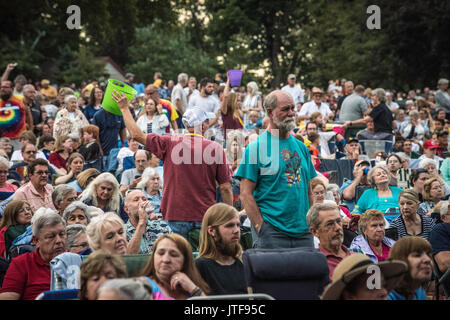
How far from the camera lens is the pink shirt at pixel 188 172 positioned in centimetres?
673

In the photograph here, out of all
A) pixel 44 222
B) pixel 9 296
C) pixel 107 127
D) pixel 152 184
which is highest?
pixel 107 127

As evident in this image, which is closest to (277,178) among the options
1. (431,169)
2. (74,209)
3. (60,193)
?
(74,209)

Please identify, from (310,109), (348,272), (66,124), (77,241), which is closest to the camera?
(348,272)

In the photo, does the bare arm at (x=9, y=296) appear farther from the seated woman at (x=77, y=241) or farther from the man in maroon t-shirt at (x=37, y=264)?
the seated woman at (x=77, y=241)

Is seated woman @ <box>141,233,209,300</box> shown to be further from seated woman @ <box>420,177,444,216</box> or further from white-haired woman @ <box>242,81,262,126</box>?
white-haired woman @ <box>242,81,262,126</box>

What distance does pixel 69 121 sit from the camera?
1359 cm

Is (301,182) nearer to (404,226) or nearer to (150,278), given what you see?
(150,278)

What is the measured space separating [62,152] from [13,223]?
4.80 m

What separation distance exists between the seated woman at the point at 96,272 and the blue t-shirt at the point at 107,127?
29.1ft

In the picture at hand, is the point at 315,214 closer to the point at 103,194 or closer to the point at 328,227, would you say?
the point at 328,227

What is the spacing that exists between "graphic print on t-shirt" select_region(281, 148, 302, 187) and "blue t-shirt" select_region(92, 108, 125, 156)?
810cm

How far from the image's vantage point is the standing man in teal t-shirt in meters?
5.73

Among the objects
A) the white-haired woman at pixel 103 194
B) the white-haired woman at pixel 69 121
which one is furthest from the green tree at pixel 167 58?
the white-haired woman at pixel 103 194
